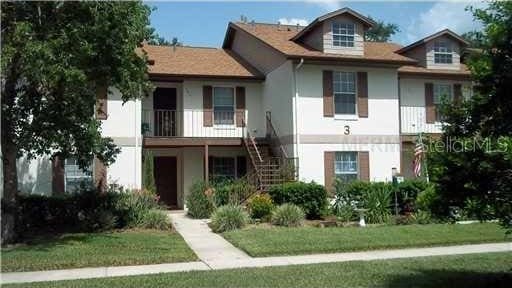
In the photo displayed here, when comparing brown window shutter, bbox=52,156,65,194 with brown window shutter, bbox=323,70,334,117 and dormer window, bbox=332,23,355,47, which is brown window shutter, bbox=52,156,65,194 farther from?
dormer window, bbox=332,23,355,47

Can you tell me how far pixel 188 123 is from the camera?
2253cm

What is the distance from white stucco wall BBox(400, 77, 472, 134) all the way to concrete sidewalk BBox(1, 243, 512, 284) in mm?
10804

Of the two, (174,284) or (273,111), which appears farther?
(273,111)

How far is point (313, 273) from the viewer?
971 cm

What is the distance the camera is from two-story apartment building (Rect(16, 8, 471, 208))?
21.0 metres

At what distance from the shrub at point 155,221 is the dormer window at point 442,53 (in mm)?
14462

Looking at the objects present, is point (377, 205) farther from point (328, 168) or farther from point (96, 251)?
point (96, 251)

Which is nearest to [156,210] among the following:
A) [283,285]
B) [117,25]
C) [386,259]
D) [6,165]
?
[6,165]

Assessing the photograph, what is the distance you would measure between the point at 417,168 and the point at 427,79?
20.1 feet

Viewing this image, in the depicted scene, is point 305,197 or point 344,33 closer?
point 305,197

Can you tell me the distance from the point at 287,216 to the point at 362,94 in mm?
7545

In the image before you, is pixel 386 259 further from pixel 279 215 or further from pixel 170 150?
pixel 170 150

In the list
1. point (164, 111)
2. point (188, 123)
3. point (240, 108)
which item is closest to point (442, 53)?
point (240, 108)

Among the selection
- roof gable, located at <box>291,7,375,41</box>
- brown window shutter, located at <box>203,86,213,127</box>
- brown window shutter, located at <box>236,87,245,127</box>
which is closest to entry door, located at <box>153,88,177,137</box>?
brown window shutter, located at <box>203,86,213,127</box>
